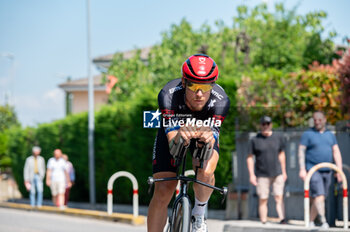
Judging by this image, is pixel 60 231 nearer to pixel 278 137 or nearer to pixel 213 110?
pixel 278 137

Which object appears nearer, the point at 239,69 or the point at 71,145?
the point at 71,145

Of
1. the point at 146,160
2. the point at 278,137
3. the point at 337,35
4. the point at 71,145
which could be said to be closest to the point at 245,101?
the point at 146,160

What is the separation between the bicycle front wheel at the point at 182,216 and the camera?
4785mm

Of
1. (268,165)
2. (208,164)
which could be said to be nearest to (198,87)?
(208,164)

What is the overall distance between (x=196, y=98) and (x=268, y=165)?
21.6 ft

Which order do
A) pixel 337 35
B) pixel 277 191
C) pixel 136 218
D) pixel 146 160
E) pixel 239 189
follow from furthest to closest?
pixel 337 35 < pixel 146 160 < pixel 136 218 < pixel 239 189 < pixel 277 191

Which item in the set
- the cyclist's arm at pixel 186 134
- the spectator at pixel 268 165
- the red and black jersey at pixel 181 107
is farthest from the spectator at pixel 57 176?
the cyclist's arm at pixel 186 134

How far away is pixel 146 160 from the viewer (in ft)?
59.6

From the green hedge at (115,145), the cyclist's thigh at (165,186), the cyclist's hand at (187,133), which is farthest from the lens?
the green hedge at (115,145)

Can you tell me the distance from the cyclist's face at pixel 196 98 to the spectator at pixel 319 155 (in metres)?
5.66

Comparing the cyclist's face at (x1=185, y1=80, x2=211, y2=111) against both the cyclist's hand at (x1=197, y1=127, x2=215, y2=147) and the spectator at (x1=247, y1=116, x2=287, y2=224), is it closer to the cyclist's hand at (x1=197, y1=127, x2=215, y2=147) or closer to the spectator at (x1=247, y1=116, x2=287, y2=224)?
the cyclist's hand at (x1=197, y1=127, x2=215, y2=147)

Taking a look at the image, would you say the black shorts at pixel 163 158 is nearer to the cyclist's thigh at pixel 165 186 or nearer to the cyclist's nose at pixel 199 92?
the cyclist's thigh at pixel 165 186

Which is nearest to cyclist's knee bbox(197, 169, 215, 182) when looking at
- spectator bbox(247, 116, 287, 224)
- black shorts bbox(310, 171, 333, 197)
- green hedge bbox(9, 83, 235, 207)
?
black shorts bbox(310, 171, 333, 197)

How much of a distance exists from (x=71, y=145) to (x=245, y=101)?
31.4 feet
